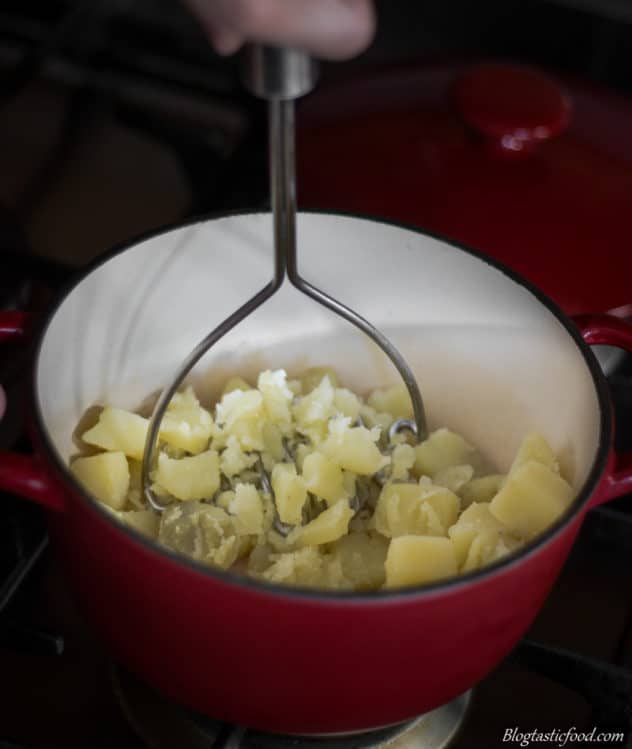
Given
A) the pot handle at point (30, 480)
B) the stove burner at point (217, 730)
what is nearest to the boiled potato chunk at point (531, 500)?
the stove burner at point (217, 730)

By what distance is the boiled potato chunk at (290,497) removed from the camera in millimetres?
522

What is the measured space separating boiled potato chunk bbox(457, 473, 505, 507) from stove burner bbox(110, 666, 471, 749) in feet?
0.34

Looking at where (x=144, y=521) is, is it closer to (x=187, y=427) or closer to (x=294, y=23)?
(x=187, y=427)

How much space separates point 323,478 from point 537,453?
111mm

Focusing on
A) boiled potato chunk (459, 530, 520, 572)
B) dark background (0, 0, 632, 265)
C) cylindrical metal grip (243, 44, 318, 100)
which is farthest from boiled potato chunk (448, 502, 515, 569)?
dark background (0, 0, 632, 265)

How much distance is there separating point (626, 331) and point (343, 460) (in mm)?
160

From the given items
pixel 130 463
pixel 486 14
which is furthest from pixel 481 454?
pixel 486 14

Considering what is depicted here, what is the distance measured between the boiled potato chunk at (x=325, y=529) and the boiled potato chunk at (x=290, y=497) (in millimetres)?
15

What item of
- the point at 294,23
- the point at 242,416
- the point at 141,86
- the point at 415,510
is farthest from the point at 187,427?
the point at 141,86

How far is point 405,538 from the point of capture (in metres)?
0.45

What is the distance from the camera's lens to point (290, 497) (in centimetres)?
52

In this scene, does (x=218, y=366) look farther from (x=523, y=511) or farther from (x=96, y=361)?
(x=523, y=511)

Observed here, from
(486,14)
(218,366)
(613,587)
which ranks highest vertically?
(486,14)

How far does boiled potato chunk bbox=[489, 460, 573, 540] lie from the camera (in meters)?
0.48
